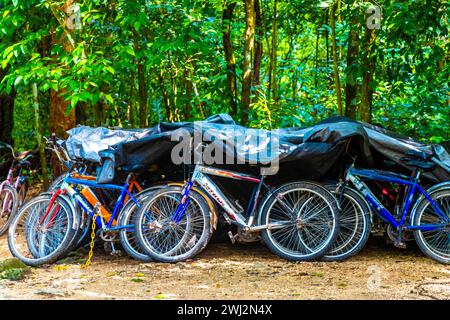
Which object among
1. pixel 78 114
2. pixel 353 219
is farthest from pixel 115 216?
pixel 78 114

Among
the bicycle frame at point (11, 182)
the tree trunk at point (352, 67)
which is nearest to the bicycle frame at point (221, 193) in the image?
the tree trunk at point (352, 67)

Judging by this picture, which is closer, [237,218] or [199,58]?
[237,218]

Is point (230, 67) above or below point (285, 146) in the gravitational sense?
above

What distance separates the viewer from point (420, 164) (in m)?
5.69

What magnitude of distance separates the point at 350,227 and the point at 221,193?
1.28m

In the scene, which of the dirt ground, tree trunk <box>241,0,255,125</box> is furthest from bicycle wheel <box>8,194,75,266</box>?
tree trunk <box>241,0,255,125</box>

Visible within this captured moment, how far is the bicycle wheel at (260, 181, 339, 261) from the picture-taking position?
583cm

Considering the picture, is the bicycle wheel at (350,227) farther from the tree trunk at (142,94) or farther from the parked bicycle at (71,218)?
the tree trunk at (142,94)

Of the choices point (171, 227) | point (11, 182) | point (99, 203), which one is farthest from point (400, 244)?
point (11, 182)

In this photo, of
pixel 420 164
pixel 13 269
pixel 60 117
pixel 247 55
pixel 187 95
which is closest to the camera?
pixel 13 269

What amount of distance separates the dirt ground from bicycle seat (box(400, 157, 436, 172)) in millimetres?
856

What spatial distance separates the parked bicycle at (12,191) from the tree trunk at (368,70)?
4544mm

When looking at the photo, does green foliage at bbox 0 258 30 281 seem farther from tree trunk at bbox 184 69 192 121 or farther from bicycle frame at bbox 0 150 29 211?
tree trunk at bbox 184 69 192 121

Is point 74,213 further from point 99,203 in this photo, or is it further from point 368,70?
point 368,70
